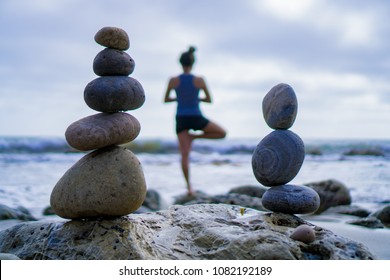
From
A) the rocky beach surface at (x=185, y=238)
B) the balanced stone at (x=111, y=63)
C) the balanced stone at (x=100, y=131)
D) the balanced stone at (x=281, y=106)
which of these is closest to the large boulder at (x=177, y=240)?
the rocky beach surface at (x=185, y=238)

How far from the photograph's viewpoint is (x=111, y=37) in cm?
370

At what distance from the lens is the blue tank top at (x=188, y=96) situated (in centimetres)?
774

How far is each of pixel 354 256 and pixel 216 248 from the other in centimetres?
94

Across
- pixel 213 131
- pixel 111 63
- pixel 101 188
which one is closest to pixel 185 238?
pixel 101 188

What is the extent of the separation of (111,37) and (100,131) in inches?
29.5

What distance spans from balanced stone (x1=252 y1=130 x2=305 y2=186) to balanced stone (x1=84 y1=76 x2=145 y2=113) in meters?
1.09

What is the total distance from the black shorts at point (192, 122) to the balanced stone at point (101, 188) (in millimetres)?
4115

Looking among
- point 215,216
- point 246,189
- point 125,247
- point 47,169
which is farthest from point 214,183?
point 125,247

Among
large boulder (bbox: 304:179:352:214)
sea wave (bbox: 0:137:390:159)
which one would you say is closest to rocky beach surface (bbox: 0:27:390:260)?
large boulder (bbox: 304:179:352:214)

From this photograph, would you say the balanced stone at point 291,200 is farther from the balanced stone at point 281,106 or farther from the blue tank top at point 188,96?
the blue tank top at point 188,96

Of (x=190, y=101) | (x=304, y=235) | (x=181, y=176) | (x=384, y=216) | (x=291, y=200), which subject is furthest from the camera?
(x=181, y=176)

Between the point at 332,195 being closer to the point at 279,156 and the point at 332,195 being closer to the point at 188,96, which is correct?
the point at 188,96

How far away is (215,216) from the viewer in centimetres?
397

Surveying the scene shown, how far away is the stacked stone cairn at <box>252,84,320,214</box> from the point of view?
3.83 metres
